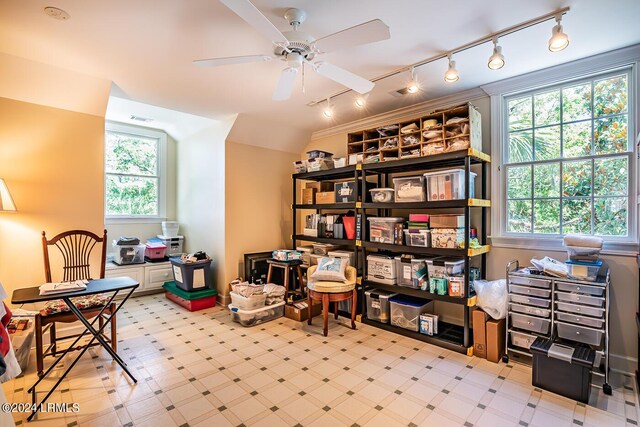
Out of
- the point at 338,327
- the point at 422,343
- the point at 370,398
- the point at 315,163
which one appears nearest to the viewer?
the point at 370,398

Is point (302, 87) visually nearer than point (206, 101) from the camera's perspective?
Yes

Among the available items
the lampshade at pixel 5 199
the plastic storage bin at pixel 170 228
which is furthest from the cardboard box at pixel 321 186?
the lampshade at pixel 5 199

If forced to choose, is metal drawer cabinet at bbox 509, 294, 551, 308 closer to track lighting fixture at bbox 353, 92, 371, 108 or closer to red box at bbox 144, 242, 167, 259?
track lighting fixture at bbox 353, 92, 371, 108

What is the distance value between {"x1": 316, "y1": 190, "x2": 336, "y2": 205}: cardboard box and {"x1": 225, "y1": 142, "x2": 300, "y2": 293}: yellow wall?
1.02 m

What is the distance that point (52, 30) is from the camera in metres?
2.34

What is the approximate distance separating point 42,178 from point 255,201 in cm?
258

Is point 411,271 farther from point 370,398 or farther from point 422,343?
point 370,398

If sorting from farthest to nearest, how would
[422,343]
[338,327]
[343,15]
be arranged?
[338,327], [422,343], [343,15]

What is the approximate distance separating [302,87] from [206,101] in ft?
4.50

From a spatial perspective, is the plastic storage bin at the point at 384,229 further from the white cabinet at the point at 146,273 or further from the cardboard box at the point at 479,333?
the white cabinet at the point at 146,273

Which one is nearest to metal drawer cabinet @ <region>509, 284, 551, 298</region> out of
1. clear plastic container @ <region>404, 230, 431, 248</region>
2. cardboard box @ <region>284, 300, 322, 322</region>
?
clear plastic container @ <region>404, 230, 431, 248</region>

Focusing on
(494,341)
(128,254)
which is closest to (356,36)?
(494,341)

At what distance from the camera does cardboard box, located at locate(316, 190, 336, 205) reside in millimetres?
4344


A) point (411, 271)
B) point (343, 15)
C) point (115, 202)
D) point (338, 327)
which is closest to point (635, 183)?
point (411, 271)
